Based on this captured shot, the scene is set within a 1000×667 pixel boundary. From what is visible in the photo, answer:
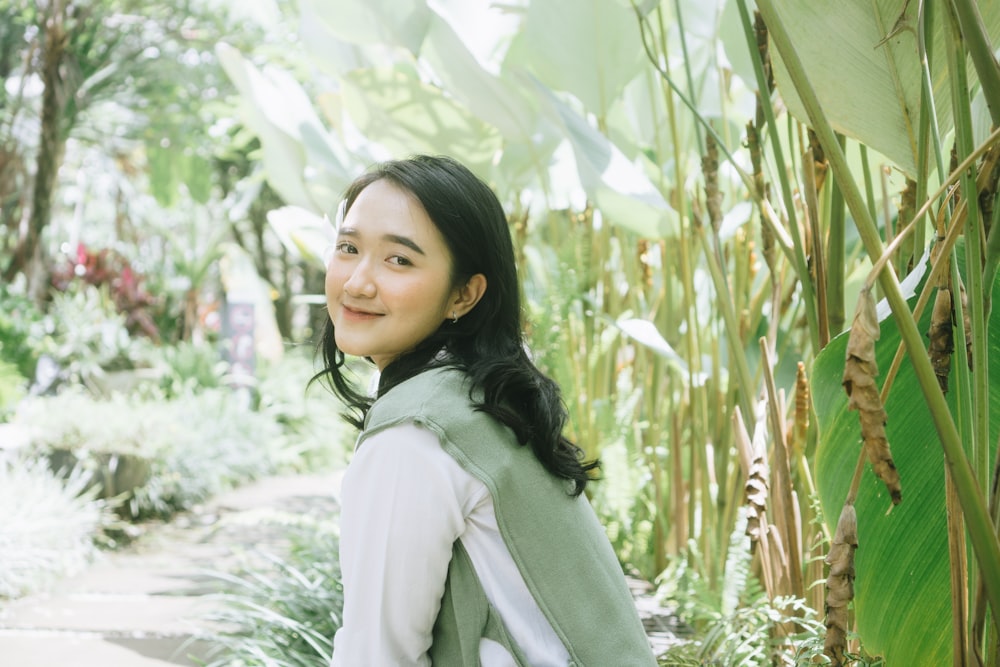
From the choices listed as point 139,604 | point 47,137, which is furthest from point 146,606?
point 47,137

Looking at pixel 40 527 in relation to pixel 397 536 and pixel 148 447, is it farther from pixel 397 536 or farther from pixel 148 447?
pixel 397 536

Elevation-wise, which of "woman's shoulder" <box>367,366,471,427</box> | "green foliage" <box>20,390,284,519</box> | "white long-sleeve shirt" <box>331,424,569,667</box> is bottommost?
"green foliage" <box>20,390,284,519</box>

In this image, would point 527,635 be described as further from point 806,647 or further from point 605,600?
point 806,647

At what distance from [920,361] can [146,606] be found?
111 inches

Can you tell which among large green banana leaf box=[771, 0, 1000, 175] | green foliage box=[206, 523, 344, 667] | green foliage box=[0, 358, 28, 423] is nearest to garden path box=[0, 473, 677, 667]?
green foliage box=[206, 523, 344, 667]

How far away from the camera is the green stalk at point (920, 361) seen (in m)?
0.60

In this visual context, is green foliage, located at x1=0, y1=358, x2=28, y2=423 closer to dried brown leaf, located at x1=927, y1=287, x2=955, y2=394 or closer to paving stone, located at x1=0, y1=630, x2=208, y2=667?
paving stone, located at x1=0, y1=630, x2=208, y2=667

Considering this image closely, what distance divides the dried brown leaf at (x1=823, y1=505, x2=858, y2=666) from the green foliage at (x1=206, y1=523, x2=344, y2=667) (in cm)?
137

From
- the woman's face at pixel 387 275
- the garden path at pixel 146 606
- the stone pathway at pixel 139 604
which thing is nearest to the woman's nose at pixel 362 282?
the woman's face at pixel 387 275

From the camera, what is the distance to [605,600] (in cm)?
102

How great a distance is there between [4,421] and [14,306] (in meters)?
1.89

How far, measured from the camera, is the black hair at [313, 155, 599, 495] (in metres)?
1.06

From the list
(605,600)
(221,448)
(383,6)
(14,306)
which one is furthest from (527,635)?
(14,306)

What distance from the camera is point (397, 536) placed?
0.93m
